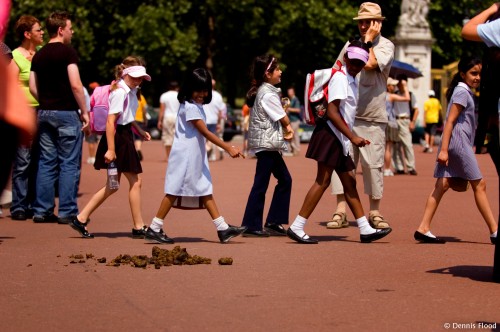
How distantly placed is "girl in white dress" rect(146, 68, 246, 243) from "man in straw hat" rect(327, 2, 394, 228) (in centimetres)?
182

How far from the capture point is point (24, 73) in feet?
43.4

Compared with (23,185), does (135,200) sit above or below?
above

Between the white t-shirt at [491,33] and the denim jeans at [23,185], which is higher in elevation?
the white t-shirt at [491,33]

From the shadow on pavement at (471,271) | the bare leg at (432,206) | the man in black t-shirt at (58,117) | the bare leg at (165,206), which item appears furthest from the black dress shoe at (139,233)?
the shadow on pavement at (471,271)

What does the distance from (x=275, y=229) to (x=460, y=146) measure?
2.03 meters

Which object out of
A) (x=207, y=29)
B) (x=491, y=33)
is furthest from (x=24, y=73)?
(x=207, y=29)

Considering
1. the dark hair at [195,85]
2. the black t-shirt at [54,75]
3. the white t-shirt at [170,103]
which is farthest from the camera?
the white t-shirt at [170,103]

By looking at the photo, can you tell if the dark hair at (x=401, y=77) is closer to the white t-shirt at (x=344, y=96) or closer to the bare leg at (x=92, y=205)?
the white t-shirt at (x=344, y=96)

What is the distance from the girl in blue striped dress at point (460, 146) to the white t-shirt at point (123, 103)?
2.82 m

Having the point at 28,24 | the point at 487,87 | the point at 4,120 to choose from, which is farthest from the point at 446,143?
the point at 4,120

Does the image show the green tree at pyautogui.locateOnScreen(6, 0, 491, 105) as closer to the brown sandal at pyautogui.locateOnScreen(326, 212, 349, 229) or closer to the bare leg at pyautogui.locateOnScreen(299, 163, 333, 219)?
the brown sandal at pyautogui.locateOnScreen(326, 212, 349, 229)

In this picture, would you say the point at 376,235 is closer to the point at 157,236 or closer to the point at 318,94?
the point at 318,94

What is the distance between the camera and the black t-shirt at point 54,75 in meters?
12.4

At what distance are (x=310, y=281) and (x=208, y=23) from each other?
152ft
